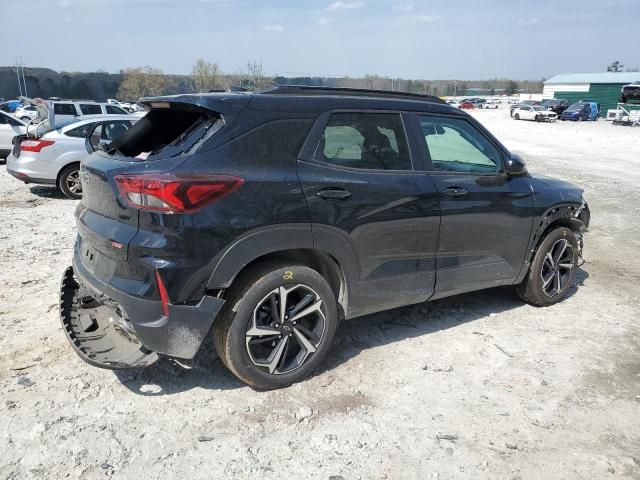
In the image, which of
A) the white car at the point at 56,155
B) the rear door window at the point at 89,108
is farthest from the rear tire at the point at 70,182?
the rear door window at the point at 89,108

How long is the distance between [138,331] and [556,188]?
382 centimetres

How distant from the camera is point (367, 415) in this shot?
3295 mm

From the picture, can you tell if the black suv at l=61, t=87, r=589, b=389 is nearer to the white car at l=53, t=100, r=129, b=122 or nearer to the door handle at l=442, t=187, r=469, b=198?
the door handle at l=442, t=187, r=469, b=198

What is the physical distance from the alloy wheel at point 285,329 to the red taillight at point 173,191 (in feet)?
2.35

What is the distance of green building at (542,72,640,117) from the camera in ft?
192

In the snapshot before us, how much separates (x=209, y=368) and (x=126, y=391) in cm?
56

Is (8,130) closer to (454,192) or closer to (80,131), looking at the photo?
(80,131)

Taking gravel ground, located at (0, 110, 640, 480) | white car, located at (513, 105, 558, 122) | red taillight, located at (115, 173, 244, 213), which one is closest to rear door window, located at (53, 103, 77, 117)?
gravel ground, located at (0, 110, 640, 480)

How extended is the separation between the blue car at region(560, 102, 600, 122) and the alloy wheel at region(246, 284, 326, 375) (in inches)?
1803

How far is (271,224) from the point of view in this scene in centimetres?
319

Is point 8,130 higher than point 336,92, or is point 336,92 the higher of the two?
point 336,92

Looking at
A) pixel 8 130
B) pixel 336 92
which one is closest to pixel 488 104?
pixel 8 130

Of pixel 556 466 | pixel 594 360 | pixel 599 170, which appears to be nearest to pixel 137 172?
pixel 556 466

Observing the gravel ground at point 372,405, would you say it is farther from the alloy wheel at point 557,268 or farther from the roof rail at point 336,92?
the roof rail at point 336,92
